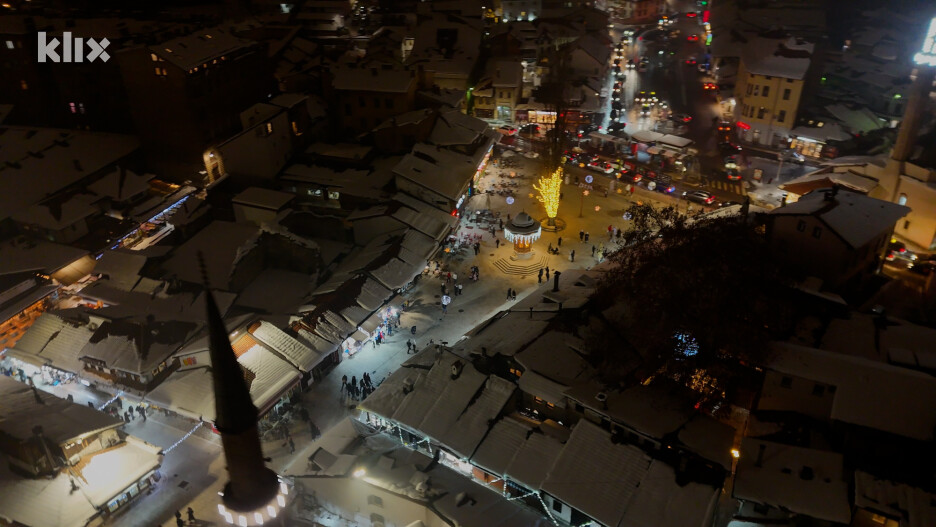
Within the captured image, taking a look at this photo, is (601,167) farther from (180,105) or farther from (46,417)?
(46,417)

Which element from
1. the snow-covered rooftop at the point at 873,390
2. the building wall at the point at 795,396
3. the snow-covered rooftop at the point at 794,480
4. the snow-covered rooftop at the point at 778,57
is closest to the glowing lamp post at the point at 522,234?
the building wall at the point at 795,396

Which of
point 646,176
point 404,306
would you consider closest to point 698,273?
point 404,306

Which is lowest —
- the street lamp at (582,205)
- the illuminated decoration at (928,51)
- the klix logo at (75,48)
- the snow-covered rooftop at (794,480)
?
the street lamp at (582,205)

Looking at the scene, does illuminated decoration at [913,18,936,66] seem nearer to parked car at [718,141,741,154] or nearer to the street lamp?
parked car at [718,141,741,154]

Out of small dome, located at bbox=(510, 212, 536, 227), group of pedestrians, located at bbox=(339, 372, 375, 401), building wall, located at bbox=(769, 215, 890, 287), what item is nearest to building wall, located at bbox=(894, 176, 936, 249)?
building wall, located at bbox=(769, 215, 890, 287)

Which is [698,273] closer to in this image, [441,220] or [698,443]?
[698,443]

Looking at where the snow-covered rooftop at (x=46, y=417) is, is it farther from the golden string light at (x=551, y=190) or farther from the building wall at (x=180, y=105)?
the golden string light at (x=551, y=190)

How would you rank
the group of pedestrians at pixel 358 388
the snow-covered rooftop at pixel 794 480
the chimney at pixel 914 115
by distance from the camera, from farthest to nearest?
the chimney at pixel 914 115, the group of pedestrians at pixel 358 388, the snow-covered rooftop at pixel 794 480
